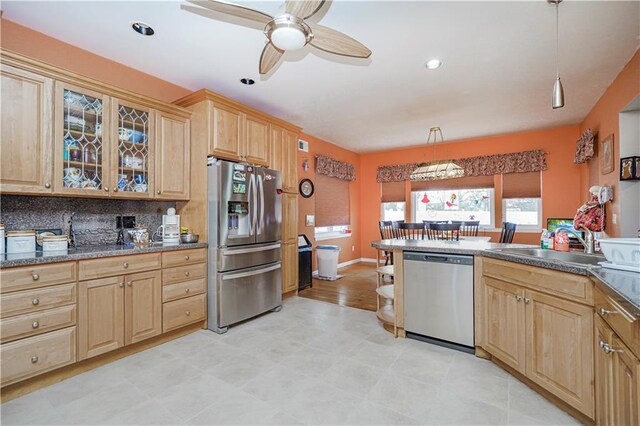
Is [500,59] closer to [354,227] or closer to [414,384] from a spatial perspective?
[414,384]

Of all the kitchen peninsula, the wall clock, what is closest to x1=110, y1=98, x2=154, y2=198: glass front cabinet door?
the wall clock

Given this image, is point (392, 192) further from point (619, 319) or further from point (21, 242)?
point (21, 242)

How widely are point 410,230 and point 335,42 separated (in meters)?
4.08

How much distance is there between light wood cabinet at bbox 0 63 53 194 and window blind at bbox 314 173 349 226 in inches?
157

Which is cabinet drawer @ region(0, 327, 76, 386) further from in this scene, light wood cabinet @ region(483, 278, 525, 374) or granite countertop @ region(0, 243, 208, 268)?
light wood cabinet @ region(483, 278, 525, 374)

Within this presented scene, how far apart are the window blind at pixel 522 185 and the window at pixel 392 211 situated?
200cm

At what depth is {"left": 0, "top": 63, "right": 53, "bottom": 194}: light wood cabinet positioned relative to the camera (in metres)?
2.01

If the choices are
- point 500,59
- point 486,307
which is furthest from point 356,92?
point 486,307

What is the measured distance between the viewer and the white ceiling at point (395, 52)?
6.88 feet

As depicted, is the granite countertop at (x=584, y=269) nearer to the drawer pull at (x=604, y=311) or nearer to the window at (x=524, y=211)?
the drawer pull at (x=604, y=311)

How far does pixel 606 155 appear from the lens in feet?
11.1

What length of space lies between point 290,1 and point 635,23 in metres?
2.69

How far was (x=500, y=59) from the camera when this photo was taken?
2.73 m

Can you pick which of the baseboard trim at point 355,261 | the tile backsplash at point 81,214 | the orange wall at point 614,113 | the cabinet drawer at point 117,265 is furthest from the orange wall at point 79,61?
the orange wall at point 614,113
